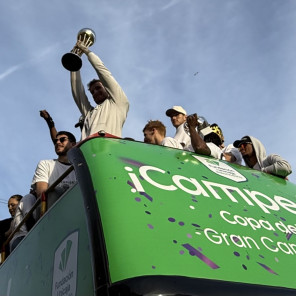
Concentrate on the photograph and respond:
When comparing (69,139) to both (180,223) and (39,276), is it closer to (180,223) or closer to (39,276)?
(39,276)

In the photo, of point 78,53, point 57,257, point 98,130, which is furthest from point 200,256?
point 78,53

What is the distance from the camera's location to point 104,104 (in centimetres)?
443

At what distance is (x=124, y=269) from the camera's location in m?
1.98

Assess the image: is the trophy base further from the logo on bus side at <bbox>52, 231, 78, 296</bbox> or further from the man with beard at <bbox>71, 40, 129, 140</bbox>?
the logo on bus side at <bbox>52, 231, 78, 296</bbox>

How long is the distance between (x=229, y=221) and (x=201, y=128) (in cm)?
328

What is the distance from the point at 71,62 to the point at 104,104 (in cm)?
52

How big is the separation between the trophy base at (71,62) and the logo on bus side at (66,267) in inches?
83.8

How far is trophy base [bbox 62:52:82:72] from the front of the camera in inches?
176

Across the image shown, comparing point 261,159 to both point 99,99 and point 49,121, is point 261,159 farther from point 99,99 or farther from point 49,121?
point 49,121

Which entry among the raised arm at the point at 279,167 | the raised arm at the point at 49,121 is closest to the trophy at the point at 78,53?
the raised arm at the point at 49,121

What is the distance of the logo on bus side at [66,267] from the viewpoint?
100 inches

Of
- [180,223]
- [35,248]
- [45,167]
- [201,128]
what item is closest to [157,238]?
[180,223]

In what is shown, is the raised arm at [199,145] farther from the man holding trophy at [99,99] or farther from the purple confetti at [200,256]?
the purple confetti at [200,256]

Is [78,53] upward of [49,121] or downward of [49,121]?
downward
